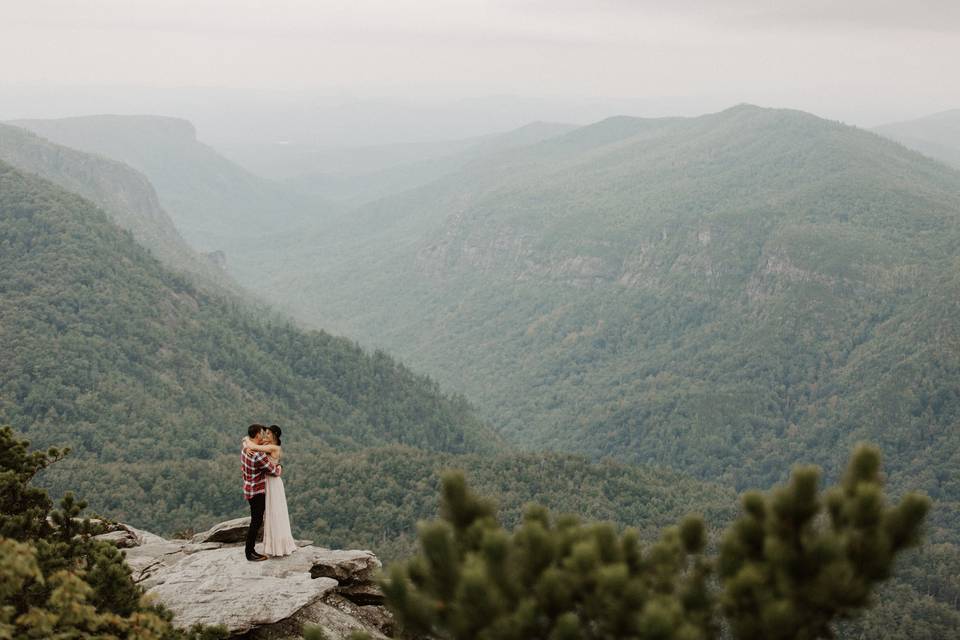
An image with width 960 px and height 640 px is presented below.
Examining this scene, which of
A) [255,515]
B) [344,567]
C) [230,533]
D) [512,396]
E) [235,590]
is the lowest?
[512,396]

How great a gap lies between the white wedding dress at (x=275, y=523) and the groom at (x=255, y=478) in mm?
160

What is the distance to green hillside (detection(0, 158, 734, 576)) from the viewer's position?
73188 mm

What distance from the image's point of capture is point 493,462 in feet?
298

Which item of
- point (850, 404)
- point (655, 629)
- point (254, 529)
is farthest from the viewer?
point (850, 404)

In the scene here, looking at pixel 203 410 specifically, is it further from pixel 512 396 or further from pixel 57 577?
pixel 512 396

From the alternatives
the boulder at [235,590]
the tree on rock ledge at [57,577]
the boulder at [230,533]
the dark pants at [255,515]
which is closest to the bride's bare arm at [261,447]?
the dark pants at [255,515]

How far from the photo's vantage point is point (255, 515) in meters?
19.9

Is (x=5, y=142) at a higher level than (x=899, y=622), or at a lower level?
higher

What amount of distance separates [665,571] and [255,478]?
12865mm

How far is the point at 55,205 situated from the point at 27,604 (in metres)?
116

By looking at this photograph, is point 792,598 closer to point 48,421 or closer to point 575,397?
point 48,421

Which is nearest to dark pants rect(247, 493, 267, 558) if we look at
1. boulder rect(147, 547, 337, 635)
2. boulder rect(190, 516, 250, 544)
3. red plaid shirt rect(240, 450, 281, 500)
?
red plaid shirt rect(240, 450, 281, 500)

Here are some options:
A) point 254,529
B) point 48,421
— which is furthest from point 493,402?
point 254,529

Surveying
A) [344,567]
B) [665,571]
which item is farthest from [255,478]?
[665,571]
